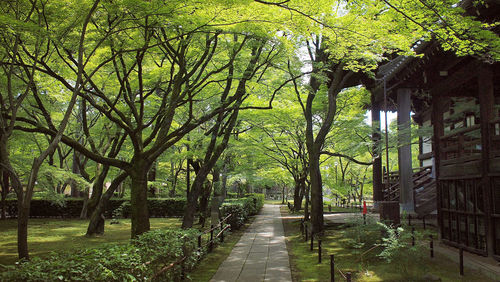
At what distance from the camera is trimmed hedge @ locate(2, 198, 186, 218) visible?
31.2 metres

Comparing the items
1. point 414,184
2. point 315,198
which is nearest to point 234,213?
point 315,198

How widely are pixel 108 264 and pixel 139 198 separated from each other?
5.52 m

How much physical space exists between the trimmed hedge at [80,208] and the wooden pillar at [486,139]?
2500cm

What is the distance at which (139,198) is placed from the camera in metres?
10.6

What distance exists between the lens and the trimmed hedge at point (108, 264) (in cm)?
449

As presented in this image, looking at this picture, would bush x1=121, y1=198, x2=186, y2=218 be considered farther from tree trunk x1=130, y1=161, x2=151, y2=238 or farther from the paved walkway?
tree trunk x1=130, y1=161, x2=151, y2=238

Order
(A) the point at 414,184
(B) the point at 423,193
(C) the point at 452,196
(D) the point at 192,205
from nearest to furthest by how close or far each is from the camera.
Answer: (C) the point at 452,196 → (D) the point at 192,205 → (B) the point at 423,193 → (A) the point at 414,184

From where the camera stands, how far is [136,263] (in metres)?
5.81

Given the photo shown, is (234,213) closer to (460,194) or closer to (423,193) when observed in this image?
(423,193)

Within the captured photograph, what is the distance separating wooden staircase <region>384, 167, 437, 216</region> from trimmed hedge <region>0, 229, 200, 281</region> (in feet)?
34.7

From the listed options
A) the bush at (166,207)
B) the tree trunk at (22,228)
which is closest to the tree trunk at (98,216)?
the tree trunk at (22,228)

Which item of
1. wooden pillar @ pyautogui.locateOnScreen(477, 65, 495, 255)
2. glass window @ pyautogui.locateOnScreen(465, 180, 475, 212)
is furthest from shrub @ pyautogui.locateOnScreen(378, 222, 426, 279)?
glass window @ pyautogui.locateOnScreen(465, 180, 475, 212)

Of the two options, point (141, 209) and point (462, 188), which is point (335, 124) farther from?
point (141, 209)

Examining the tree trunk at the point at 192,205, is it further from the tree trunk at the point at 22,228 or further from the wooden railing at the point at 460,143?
the wooden railing at the point at 460,143
